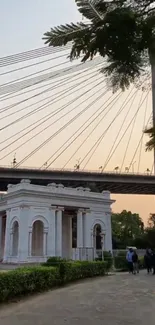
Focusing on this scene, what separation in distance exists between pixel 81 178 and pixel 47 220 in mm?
32400

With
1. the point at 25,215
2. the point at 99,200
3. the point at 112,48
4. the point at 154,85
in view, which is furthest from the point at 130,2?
the point at 99,200

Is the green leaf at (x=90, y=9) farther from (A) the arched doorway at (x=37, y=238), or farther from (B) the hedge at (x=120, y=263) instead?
(A) the arched doorway at (x=37, y=238)

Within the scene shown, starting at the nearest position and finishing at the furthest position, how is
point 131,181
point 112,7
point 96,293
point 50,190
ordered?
point 112,7 < point 96,293 < point 50,190 < point 131,181

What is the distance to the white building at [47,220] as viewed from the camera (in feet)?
90.3

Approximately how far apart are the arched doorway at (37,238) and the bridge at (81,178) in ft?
91.9

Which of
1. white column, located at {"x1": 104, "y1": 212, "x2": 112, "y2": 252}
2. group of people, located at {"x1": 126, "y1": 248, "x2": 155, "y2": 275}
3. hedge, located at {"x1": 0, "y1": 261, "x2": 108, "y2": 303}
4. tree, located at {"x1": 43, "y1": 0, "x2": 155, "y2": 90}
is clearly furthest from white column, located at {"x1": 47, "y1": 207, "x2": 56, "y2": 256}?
tree, located at {"x1": 43, "y1": 0, "x2": 155, "y2": 90}

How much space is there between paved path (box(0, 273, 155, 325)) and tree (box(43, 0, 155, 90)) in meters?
6.79

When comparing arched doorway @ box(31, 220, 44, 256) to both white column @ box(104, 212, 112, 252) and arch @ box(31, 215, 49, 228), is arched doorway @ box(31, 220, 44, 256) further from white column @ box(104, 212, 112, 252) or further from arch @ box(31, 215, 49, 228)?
white column @ box(104, 212, 112, 252)

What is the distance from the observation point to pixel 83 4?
271cm

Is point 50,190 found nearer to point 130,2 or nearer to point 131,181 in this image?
point 130,2

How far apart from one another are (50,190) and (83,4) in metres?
26.9

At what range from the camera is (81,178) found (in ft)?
200

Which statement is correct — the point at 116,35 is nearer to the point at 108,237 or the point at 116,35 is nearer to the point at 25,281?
the point at 25,281

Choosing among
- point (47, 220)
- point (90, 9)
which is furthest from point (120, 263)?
point (90, 9)
